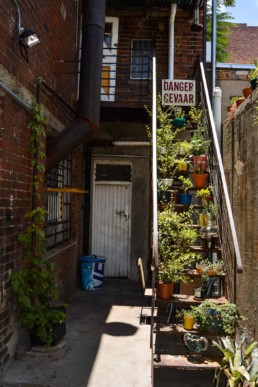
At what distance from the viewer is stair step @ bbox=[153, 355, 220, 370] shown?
385 cm

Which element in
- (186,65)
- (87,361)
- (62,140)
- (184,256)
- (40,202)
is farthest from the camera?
(186,65)

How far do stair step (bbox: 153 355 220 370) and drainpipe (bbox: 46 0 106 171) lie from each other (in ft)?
9.59

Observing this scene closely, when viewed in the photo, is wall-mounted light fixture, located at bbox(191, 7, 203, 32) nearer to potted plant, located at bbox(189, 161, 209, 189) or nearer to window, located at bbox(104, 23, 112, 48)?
window, located at bbox(104, 23, 112, 48)

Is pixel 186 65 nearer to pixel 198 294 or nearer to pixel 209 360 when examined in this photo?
pixel 198 294

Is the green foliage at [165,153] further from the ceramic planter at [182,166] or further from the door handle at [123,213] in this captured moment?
the door handle at [123,213]

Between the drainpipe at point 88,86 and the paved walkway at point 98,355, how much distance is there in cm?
243

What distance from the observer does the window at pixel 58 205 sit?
6129mm

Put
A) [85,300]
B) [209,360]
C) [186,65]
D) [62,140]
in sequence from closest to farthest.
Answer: [209,360] → [62,140] → [85,300] → [186,65]

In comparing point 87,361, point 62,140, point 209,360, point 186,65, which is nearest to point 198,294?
point 209,360

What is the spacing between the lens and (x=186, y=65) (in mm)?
8492

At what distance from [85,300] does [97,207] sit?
8.13ft

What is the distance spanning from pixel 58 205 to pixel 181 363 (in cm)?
363

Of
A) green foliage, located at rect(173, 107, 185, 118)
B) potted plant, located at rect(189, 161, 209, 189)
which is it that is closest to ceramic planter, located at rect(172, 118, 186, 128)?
green foliage, located at rect(173, 107, 185, 118)

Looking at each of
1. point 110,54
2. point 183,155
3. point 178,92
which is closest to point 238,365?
point 183,155
